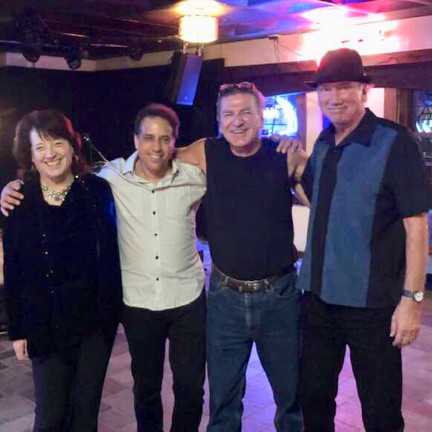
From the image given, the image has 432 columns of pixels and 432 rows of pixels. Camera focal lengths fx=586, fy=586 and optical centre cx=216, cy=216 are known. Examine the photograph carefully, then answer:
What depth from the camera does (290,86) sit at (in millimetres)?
7223

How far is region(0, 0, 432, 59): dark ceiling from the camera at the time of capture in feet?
16.4

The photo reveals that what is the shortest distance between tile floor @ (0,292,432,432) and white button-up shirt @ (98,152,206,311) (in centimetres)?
102

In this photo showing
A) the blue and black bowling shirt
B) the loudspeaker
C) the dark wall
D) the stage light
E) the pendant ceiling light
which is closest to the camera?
the blue and black bowling shirt

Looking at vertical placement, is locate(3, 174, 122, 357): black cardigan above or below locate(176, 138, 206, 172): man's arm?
below

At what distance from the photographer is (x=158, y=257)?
2355 mm

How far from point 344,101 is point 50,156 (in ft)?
3.55

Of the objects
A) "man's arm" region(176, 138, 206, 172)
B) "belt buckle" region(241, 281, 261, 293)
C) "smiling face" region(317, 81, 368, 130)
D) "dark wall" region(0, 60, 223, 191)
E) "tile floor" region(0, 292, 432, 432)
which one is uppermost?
"dark wall" region(0, 60, 223, 191)

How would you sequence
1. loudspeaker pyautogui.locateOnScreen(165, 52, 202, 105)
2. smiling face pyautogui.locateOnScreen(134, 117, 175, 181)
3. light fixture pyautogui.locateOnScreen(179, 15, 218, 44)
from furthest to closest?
loudspeaker pyautogui.locateOnScreen(165, 52, 202, 105) → light fixture pyautogui.locateOnScreen(179, 15, 218, 44) → smiling face pyautogui.locateOnScreen(134, 117, 175, 181)

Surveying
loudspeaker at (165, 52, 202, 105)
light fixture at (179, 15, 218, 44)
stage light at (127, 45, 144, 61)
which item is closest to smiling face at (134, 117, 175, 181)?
light fixture at (179, 15, 218, 44)

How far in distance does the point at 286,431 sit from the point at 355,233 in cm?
92

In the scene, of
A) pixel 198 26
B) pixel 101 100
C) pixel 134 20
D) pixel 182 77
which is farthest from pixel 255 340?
pixel 101 100

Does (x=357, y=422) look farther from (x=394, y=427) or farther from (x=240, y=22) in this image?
(x=240, y=22)

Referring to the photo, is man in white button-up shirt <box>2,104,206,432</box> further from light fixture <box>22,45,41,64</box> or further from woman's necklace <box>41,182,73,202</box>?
light fixture <box>22,45,41,64</box>

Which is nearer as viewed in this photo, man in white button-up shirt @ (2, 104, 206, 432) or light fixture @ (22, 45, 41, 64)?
man in white button-up shirt @ (2, 104, 206, 432)
